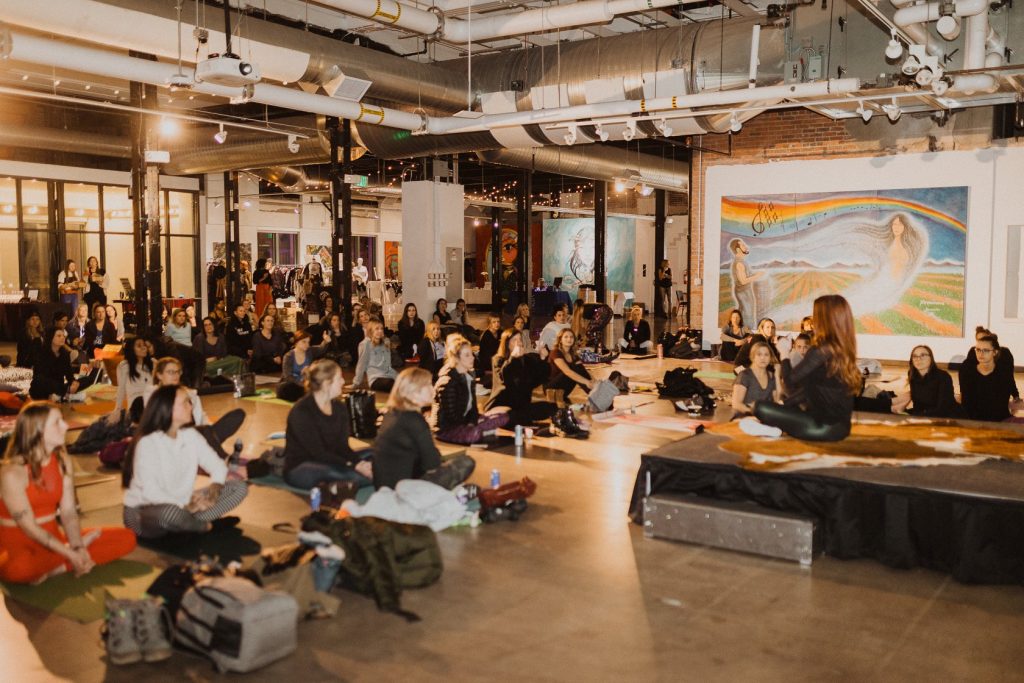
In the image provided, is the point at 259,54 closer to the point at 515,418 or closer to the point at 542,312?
the point at 515,418

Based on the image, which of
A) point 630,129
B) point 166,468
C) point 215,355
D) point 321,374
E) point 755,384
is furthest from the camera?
point 215,355

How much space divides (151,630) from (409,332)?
1127 centimetres

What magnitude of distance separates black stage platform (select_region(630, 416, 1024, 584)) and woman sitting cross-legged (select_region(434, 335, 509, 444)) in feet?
9.48

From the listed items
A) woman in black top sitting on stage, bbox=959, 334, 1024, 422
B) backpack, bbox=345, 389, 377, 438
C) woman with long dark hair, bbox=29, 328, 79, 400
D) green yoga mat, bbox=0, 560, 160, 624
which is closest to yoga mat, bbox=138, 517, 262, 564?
green yoga mat, bbox=0, 560, 160, 624

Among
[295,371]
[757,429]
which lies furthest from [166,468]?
[295,371]

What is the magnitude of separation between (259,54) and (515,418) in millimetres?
4742

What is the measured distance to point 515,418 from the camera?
9.27 metres

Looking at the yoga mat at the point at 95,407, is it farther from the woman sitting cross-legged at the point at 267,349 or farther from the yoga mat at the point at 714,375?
the yoga mat at the point at 714,375

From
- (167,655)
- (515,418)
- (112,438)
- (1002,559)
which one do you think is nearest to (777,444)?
(1002,559)

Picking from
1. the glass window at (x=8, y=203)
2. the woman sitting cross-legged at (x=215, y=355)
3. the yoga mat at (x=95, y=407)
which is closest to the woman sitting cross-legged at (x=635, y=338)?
the woman sitting cross-legged at (x=215, y=355)

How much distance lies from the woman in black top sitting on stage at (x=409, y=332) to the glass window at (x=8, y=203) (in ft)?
34.3

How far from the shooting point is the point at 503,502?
640cm

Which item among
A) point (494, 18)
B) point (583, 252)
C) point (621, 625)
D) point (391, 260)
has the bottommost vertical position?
point (621, 625)

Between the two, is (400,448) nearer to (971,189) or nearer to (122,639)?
(122,639)
